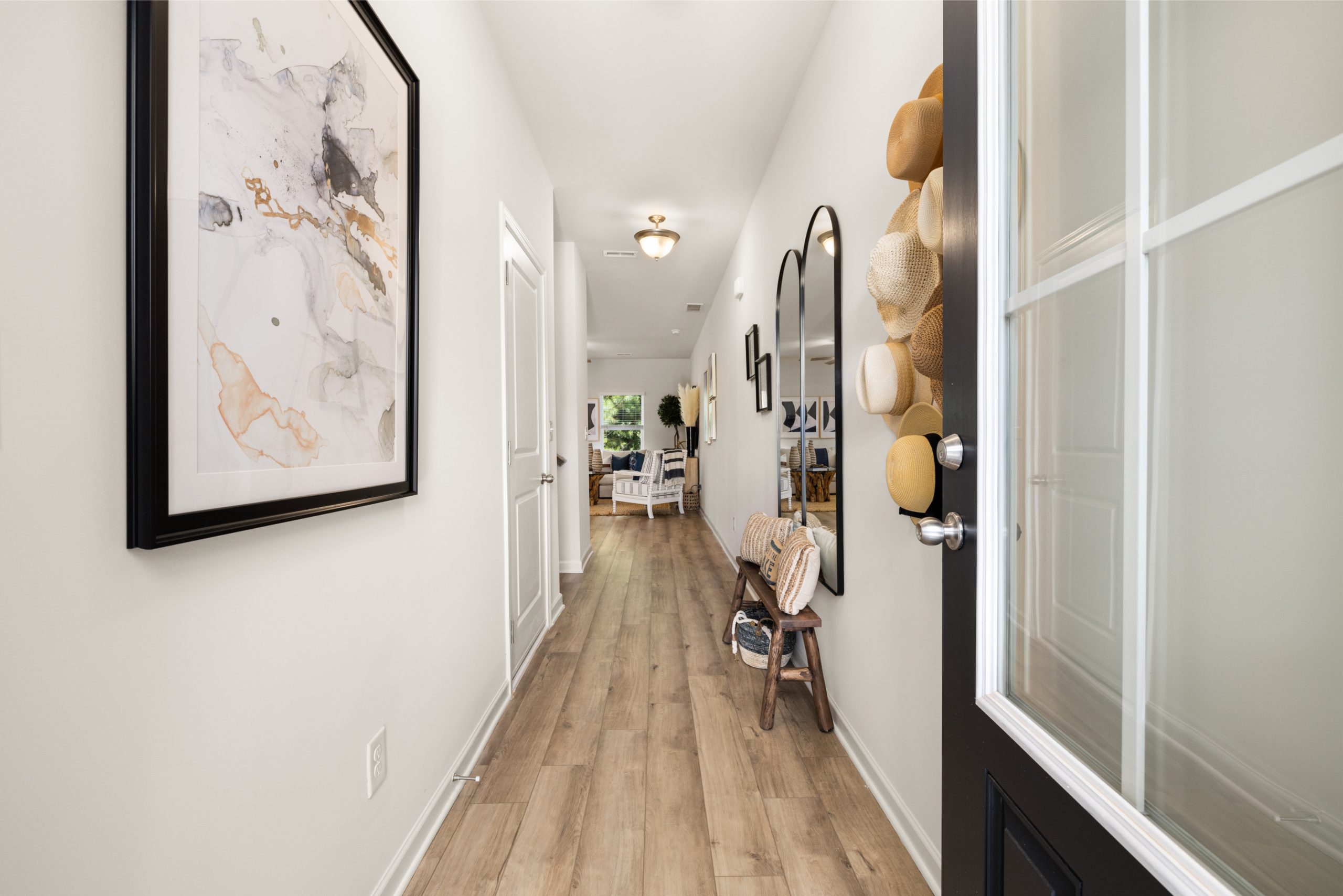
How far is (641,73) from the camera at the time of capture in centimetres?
242

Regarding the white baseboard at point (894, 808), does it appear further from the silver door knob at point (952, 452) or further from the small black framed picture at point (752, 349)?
the small black framed picture at point (752, 349)

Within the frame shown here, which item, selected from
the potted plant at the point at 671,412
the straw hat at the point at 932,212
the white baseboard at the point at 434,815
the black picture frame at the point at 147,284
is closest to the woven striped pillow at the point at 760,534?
the white baseboard at the point at 434,815

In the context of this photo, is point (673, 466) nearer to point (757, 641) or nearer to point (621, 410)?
point (621, 410)

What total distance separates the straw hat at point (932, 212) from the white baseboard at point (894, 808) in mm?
1270

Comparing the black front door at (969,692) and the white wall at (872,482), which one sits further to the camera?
the white wall at (872,482)

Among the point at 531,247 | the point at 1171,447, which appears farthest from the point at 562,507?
the point at 1171,447

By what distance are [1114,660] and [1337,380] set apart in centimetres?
34

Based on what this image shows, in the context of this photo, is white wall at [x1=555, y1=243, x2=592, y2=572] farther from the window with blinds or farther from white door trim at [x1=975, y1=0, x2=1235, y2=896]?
the window with blinds

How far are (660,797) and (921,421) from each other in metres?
1.28

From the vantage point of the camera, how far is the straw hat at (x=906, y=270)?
48.6 inches

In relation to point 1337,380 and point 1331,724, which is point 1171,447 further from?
point 1331,724

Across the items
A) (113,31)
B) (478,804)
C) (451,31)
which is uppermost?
(451,31)

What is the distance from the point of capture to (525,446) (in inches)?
110

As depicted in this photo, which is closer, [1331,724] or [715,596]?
[1331,724]
